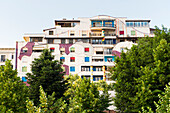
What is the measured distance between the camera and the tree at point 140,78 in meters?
19.1

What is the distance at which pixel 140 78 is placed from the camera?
67.5 ft

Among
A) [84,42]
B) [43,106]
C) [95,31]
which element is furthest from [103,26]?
[43,106]

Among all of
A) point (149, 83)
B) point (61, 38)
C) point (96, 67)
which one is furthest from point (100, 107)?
point (61, 38)

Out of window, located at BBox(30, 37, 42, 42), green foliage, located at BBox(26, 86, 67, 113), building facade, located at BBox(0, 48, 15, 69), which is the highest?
window, located at BBox(30, 37, 42, 42)

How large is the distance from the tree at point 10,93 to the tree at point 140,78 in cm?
866

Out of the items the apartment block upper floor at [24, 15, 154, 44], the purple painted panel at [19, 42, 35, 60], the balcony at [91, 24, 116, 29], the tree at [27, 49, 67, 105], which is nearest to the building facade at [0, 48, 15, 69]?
the purple painted panel at [19, 42, 35, 60]

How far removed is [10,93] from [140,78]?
11.2 metres

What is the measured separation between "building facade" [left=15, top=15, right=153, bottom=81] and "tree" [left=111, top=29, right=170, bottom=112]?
30.9 metres

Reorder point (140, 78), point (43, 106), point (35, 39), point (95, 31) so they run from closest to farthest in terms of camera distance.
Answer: point (43, 106) < point (140, 78) < point (35, 39) < point (95, 31)

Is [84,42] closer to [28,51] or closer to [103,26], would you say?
[103,26]

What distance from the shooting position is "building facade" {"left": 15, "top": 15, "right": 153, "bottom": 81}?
178 feet

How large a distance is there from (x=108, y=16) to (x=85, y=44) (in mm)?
11646

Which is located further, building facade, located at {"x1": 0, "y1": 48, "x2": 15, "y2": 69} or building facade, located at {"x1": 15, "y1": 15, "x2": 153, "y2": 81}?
building facade, located at {"x1": 0, "y1": 48, "x2": 15, "y2": 69}

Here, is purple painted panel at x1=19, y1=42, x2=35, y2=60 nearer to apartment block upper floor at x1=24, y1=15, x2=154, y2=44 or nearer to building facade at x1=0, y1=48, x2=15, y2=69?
building facade at x1=0, y1=48, x2=15, y2=69
